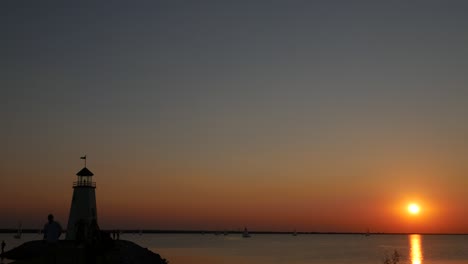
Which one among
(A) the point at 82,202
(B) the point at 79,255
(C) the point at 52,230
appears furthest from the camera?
(A) the point at 82,202

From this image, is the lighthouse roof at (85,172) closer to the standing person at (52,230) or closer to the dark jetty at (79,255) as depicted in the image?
the dark jetty at (79,255)

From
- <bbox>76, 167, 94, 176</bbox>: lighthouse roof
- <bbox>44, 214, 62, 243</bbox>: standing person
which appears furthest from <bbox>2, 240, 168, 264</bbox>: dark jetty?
<bbox>76, 167, 94, 176</bbox>: lighthouse roof

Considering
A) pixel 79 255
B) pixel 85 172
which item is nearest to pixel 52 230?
pixel 79 255

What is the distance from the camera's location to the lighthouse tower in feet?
192

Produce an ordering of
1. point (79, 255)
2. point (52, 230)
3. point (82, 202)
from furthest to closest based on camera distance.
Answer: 1. point (82, 202)
2. point (52, 230)
3. point (79, 255)

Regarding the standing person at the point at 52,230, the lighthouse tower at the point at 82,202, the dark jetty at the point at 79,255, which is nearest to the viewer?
the dark jetty at the point at 79,255

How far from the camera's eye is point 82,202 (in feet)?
194

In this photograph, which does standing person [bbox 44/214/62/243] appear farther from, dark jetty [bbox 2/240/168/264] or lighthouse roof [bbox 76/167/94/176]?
lighthouse roof [bbox 76/167/94/176]

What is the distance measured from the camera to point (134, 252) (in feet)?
192

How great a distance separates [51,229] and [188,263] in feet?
155

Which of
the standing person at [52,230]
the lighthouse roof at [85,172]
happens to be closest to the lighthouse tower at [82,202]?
the lighthouse roof at [85,172]

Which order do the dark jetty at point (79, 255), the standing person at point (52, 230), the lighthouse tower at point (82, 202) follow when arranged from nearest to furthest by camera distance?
the dark jetty at point (79, 255)
the standing person at point (52, 230)
the lighthouse tower at point (82, 202)

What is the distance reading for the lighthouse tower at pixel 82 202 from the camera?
192ft

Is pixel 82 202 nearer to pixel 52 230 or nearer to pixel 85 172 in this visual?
pixel 85 172
